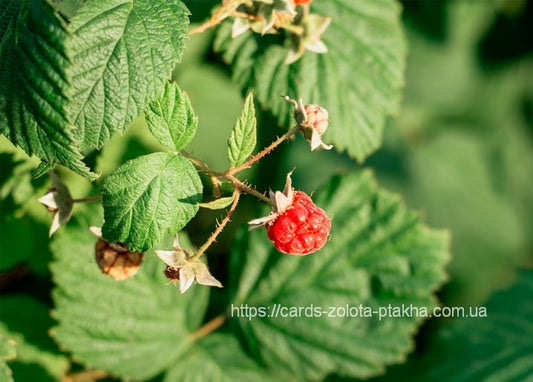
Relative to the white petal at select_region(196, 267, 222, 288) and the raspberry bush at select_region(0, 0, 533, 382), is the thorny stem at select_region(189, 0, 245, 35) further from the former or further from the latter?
the white petal at select_region(196, 267, 222, 288)

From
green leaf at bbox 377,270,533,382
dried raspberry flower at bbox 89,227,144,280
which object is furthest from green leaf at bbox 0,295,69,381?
green leaf at bbox 377,270,533,382

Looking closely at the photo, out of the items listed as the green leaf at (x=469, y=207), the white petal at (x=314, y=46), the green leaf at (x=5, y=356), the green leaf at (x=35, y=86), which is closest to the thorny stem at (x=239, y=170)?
the green leaf at (x=35, y=86)

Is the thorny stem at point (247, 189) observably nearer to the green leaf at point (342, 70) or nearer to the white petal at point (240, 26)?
the white petal at point (240, 26)

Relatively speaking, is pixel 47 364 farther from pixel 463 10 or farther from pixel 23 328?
pixel 463 10

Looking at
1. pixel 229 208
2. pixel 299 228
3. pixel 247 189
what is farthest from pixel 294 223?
pixel 229 208

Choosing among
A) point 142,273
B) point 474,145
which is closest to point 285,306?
point 142,273

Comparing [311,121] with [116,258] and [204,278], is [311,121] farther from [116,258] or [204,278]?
[116,258]
